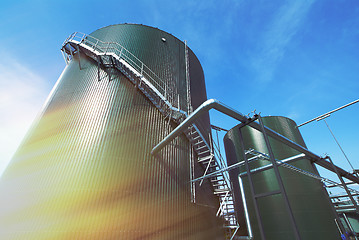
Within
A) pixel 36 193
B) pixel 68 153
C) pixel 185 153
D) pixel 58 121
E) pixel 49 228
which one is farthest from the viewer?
pixel 185 153

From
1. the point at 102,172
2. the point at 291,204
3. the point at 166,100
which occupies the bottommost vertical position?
the point at 291,204

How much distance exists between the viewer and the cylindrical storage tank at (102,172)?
26.7 ft

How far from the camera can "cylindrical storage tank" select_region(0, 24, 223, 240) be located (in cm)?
814

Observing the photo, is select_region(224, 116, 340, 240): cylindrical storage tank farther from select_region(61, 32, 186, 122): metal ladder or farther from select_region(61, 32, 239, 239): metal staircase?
select_region(61, 32, 186, 122): metal ladder

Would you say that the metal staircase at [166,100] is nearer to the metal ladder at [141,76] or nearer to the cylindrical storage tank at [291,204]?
the metal ladder at [141,76]

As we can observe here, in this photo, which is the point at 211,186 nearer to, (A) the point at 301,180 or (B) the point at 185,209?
(B) the point at 185,209

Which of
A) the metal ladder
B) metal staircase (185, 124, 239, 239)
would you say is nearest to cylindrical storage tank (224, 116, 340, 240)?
metal staircase (185, 124, 239, 239)

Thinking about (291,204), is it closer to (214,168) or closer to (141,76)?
(214,168)

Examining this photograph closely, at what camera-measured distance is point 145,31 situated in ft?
52.2

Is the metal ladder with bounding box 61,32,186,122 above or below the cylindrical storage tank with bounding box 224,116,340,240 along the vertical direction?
above

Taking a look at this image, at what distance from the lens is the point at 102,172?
29.8 ft

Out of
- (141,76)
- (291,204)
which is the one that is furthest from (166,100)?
(291,204)

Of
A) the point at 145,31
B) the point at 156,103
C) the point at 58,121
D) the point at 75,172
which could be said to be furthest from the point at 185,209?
the point at 145,31

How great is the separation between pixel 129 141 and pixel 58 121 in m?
5.34
